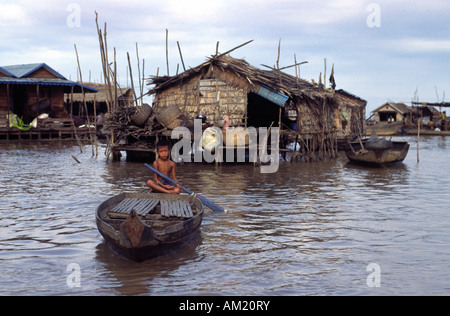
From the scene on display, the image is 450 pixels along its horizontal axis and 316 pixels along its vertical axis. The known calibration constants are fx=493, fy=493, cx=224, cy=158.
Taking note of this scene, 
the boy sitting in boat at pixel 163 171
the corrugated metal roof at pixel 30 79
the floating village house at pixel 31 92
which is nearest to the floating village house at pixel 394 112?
the floating village house at pixel 31 92

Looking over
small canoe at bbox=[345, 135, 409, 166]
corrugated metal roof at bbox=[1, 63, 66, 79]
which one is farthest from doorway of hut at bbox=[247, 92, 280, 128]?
corrugated metal roof at bbox=[1, 63, 66, 79]

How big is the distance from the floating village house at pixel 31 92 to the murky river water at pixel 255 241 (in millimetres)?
17885

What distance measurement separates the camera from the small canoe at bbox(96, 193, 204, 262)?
5.71 metres

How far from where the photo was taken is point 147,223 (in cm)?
662

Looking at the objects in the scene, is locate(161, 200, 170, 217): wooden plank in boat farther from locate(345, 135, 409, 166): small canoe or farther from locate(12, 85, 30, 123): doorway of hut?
locate(12, 85, 30, 123): doorway of hut

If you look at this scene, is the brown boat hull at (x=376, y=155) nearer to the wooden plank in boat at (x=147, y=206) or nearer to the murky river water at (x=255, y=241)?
the murky river water at (x=255, y=241)

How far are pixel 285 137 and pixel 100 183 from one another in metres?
10.4

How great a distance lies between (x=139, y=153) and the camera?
19203 millimetres

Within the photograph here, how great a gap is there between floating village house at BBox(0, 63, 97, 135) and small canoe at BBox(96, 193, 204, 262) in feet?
78.9

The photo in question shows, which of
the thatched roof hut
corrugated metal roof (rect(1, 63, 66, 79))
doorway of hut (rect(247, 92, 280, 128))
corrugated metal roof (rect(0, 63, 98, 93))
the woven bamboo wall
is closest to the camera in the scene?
the thatched roof hut

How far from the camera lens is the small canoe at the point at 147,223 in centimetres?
571

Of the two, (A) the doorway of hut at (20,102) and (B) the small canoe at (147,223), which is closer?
(B) the small canoe at (147,223)

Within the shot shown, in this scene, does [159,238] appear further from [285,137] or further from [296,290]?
[285,137]
